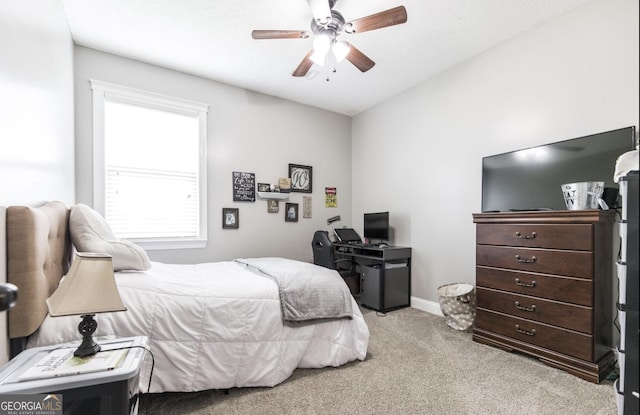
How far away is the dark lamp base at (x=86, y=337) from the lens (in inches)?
45.3

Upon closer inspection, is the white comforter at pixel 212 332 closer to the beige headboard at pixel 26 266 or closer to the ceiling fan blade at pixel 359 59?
the beige headboard at pixel 26 266

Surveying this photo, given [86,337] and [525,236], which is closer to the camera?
[86,337]

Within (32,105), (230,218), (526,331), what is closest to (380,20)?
A: (32,105)

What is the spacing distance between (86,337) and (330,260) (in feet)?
8.01

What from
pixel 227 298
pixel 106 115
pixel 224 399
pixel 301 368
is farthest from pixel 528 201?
pixel 106 115

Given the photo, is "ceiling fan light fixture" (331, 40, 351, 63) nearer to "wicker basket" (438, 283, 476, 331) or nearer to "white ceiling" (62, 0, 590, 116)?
"white ceiling" (62, 0, 590, 116)

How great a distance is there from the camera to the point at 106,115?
9.77 ft

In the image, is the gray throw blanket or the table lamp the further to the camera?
the gray throw blanket

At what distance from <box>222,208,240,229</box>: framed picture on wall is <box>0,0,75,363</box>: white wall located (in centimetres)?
145

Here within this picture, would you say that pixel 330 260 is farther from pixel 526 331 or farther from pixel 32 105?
pixel 32 105

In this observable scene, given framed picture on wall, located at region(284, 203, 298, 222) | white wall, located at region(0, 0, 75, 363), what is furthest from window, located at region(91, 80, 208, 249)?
framed picture on wall, located at region(284, 203, 298, 222)

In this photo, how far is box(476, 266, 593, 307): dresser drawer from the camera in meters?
1.95

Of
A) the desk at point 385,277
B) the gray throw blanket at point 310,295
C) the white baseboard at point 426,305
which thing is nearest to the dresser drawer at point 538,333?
the white baseboard at point 426,305

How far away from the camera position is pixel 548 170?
7.62ft
